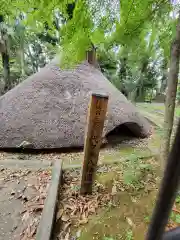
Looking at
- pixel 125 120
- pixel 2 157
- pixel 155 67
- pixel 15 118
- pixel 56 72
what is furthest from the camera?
pixel 155 67

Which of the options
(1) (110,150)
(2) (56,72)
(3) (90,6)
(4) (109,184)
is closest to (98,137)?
(4) (109,184)

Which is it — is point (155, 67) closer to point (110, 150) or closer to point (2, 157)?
point (110, 150)

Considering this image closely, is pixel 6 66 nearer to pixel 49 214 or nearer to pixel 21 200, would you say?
pixel 21 200

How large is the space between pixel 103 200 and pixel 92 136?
1.01 metres

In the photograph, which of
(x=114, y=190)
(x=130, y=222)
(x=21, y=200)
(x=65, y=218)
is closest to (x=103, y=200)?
(x=114, y=190)

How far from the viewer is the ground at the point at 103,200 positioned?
1.94 metres

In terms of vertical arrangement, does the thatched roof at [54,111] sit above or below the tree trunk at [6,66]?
below

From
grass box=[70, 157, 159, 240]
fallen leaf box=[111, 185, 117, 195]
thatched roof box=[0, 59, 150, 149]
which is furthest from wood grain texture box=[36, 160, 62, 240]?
thatched roof box=[0, 59, 150, 149]

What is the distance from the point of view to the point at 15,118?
4699mm

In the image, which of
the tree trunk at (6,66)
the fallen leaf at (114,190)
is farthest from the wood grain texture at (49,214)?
the tree trunk at (6,66)

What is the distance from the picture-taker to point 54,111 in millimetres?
4895

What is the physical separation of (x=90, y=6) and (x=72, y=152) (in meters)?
3.37

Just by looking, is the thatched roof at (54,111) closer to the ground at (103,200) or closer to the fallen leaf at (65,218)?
the ground at (103,200)

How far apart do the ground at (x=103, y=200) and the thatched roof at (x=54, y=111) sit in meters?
0.87
